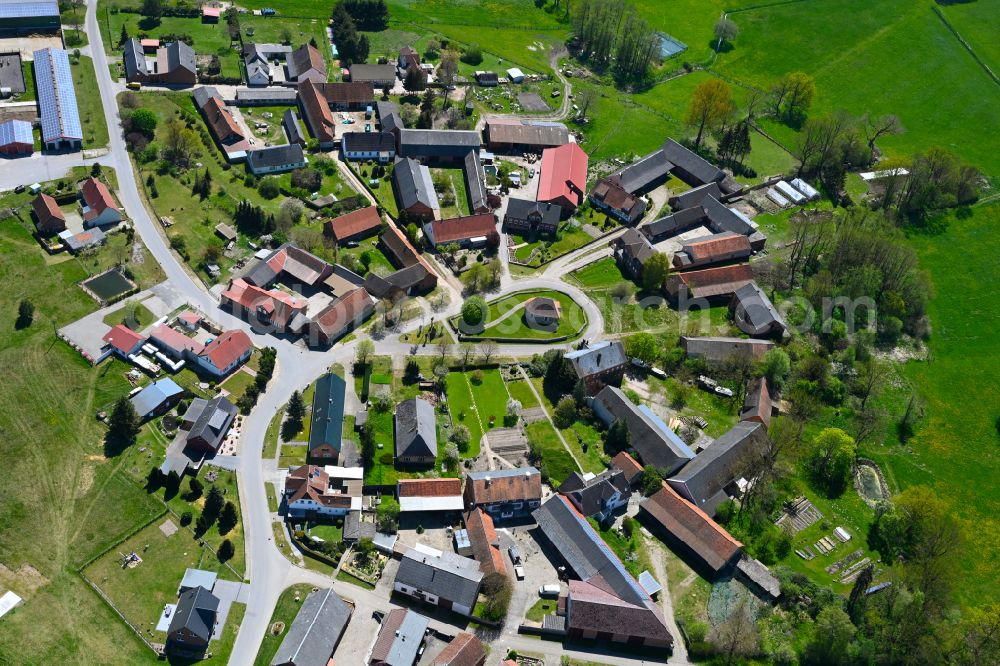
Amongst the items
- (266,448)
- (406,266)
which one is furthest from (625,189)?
(266,448)

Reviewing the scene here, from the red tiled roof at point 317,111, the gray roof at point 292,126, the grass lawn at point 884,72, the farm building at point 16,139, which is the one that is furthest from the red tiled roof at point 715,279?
the farm building at point 16,139

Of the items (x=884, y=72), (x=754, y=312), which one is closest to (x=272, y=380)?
(x=754, y=312)

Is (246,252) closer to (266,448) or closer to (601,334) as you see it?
(266,448)

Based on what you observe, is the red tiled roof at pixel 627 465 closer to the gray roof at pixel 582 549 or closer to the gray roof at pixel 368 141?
the gray roof at pixel 582 549

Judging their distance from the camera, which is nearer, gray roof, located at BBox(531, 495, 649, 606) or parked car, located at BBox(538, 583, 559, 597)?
gray roof, located at BBox(531, 495, 649, 606)

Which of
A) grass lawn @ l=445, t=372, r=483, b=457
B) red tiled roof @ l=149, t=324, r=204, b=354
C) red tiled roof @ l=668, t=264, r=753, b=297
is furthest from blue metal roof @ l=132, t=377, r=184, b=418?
red tiled roof @ l=668, t=264, r=753, b=297

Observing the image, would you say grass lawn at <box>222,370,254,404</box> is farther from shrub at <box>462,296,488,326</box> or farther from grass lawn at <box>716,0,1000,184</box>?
grass lawn at <box>716,0,1000,184</box>

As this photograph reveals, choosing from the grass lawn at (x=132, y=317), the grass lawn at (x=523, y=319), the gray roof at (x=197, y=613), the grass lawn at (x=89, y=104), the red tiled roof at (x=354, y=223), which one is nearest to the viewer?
the gray roof at (x=197, y=613)
